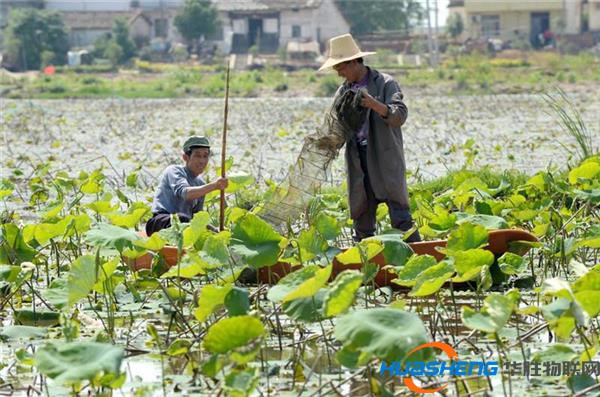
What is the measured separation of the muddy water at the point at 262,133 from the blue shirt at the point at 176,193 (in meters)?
2.40

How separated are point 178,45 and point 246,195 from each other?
135 ft

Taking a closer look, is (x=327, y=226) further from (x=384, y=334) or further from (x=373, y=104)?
(x=384, y=334)

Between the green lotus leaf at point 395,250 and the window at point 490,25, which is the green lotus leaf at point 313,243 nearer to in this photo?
the green lotus leaf at point 395,250

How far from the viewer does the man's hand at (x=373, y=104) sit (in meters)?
5.44

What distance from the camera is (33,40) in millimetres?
44875

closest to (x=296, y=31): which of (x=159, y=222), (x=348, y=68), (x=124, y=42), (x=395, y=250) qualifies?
(x=124, y=42)

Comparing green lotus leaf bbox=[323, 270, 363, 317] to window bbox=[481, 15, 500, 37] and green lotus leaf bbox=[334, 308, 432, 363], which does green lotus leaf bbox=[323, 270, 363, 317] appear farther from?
window bbox=[481, 15, 500, 37]

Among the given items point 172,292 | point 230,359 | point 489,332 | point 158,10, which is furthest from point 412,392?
point 158,10

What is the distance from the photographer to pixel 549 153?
11.8m

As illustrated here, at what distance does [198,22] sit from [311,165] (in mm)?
44443

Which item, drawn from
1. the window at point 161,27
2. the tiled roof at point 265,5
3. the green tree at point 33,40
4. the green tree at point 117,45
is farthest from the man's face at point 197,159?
the window at point 161,27

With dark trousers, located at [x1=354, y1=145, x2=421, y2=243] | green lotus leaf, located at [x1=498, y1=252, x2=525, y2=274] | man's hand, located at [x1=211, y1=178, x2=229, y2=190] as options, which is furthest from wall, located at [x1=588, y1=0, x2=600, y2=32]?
green lotus leaf, located at [x1=498, y1=252, x2=525, y2=274]

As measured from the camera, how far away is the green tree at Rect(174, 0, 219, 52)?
4947 cm

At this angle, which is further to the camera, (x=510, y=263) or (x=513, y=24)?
(x=513, y=24)
